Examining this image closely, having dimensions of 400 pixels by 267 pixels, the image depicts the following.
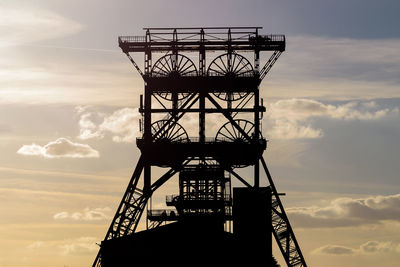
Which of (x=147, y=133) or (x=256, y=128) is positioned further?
(x=147, y=133)

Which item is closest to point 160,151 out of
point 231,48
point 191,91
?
point 191,91

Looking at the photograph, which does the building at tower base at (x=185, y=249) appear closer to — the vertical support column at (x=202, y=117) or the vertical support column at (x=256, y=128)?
the vertical support column at (x=256, y=128)

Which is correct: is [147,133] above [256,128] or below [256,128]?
below

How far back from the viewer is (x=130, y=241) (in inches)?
3479

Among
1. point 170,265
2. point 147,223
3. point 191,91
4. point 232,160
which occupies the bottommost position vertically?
point 170,265

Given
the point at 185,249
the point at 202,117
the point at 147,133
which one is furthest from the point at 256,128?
the point at 185,249

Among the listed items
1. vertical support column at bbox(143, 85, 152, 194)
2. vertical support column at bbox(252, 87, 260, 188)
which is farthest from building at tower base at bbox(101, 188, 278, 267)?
vertical support column at bbox(143, 85, 152, 194)

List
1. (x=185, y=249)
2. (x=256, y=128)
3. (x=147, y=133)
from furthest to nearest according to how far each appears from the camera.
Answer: (x=147, y=133) → (x=256, y=128) → (x=185, y=249)

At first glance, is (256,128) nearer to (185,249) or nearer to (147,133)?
(147,133)

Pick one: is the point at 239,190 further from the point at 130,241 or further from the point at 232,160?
the point at 130,241

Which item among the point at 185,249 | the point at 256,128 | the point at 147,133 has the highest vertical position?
the point at 256,128

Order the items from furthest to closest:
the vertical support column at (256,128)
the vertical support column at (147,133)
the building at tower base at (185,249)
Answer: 1. the vertical support column at (147,133)
2. the vertical support column at (256,128)
3. the building at tower base at (185,249)

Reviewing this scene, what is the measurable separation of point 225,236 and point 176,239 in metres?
4.83

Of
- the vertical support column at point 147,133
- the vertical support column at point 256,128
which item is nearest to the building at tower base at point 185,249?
the vertical support column at point 256,128
